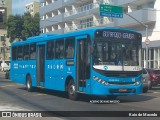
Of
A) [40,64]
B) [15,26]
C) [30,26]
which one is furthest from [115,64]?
[15,26]

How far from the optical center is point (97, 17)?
60.5 meters

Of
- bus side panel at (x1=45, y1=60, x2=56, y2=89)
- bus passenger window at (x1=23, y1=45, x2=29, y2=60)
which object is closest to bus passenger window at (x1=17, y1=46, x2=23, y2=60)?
bus passenger window at (x1=23, y1=45, x2=29, y2=60)

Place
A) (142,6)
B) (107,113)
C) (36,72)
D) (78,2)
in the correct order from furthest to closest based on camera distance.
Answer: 1. (78,2)
2. (142,6)
3. (36,72)
4. (107,113)

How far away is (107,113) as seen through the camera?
13.3 metres

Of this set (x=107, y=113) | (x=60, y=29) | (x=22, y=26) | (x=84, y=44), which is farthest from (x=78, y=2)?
(x=107, y=113)

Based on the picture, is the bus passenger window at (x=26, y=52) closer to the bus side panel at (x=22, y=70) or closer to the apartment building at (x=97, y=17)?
the bus side panel at (x=22, y=70)

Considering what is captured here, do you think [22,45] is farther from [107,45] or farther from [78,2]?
[78,2]

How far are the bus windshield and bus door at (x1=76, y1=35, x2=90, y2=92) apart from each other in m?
0.63

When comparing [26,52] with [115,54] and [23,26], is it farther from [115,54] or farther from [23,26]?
[23,26]

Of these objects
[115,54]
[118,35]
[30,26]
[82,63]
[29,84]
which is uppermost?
[30,26]

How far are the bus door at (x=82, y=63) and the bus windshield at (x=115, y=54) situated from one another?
627 mm

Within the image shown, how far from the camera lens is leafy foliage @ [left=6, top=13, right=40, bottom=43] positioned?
8762 centimetres

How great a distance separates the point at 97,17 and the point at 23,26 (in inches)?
1299

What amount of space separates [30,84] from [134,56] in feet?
27.3
